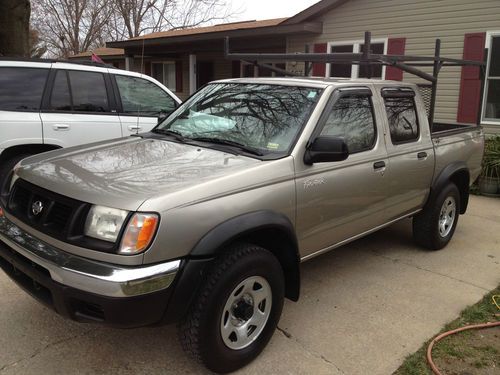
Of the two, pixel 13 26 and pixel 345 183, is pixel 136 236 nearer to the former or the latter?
pixel 345 183

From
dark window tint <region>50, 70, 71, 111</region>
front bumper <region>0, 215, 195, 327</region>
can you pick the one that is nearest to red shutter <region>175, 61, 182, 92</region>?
dark window tint <region>50, 70, 71, 111</region>

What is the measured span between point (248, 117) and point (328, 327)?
167 cm

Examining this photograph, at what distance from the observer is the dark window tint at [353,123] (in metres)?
3.59

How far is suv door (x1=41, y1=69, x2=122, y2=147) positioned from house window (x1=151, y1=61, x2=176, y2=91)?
45.7 ft

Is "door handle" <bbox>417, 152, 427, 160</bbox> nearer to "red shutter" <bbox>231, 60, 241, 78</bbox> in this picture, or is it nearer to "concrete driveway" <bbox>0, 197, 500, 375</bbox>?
"concrete driveway" <bbox>0, 197, 500, 375</bbox>

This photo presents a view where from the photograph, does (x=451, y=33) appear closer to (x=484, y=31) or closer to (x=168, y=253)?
(x=484, y=31)

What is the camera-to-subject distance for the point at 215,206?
2.62 meters

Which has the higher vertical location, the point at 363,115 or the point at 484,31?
the point at 484,31

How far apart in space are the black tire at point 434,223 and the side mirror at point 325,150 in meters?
2.14

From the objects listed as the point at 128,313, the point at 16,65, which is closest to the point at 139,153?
the point at 128,313

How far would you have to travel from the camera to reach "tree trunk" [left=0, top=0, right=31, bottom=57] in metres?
9.52

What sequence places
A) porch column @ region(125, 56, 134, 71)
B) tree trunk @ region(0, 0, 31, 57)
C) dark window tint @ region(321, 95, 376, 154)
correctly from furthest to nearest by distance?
porch column @ region(125, 56, 134, 71) → tree trunk @ region(0, 0, 31, 57) → dark window tint @ region(321, 95, 376, 154)

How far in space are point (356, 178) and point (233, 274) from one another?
148 centimetres

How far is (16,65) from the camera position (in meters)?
5.27
